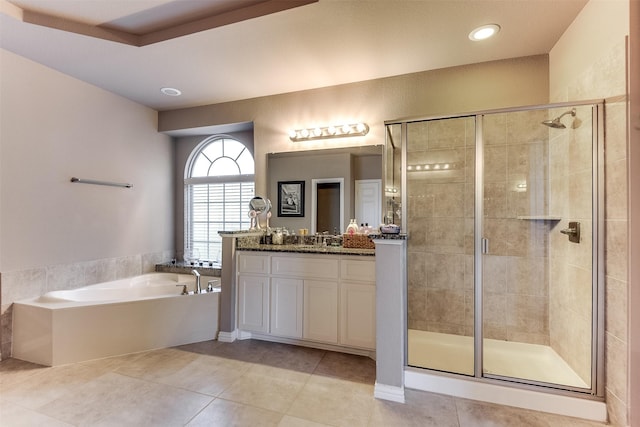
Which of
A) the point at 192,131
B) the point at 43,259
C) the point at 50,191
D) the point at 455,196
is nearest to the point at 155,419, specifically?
the point at 43,259

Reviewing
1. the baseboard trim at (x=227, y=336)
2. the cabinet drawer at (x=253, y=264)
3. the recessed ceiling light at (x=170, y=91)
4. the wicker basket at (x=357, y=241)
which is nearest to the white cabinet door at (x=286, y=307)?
the cabinet drawer at (x=253, y=264)

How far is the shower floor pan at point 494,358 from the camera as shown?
6.47ft

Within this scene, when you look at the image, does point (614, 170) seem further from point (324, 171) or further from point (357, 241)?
point (324, 171)

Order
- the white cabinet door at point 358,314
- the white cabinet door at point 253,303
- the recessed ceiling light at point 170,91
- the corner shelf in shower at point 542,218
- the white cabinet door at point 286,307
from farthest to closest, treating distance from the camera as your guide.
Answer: the recessed ceiling light at point 170,91 < the white cabinet door at point 253,303 < the white cabinet door at point 286,307 < the white cabinet door at point 358,314 < the corner shelf in shower at point 542,218

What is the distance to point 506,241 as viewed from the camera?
8.02 feet

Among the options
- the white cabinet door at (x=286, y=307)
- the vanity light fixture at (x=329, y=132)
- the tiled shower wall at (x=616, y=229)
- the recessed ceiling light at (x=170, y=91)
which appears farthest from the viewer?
the recessed ceiling light at (x=170, y=91)

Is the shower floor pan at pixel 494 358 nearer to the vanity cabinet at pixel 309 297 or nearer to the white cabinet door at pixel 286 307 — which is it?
the vanity cabinet at pixel 309 297

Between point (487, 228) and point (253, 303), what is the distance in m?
2.20

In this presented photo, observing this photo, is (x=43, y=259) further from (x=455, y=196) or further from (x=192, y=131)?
(x=455, y=196)

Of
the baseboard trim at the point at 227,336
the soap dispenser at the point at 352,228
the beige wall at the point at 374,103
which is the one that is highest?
the beige wall at the point at 374,103

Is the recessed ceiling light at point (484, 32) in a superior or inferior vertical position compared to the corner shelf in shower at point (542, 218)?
superior

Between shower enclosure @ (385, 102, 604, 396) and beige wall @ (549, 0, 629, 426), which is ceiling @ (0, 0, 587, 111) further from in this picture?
shower enclosure @ (385, 102, 604, 396)

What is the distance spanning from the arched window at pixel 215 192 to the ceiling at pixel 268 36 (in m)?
1.17

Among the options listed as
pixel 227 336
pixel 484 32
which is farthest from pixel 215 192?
pixel 484 32
